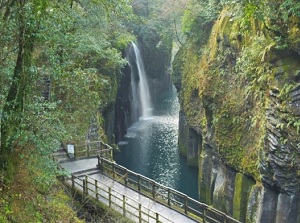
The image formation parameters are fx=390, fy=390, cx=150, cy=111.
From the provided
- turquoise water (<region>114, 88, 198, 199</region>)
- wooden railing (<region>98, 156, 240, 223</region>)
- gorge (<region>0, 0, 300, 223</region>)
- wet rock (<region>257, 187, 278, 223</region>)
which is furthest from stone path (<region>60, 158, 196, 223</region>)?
turquoise water (<region>114, 88, 198, 199</region>)

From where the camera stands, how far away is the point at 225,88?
25203 millimetres

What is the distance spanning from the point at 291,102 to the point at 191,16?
67.1 feet

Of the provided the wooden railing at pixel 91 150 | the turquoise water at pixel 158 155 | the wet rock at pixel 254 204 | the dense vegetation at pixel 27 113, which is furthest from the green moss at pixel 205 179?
the dense vegetation at pixel 27 113

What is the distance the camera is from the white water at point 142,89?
181 feet

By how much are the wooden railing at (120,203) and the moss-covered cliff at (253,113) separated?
19.4 feet

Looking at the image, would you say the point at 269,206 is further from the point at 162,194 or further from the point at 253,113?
the point at 253,113

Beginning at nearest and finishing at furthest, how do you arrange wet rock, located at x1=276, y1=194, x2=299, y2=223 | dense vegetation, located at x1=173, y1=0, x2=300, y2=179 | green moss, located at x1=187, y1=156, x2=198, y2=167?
dense vegetation, located at x1=173, y1=0, x2=300, y2=179
wet rock, located at x1=276, y1=194, x2=299, y2=223
green moss, located at x1=187, y1=156, x2=198, y2=167

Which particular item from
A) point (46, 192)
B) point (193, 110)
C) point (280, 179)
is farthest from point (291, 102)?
point (193, 110)

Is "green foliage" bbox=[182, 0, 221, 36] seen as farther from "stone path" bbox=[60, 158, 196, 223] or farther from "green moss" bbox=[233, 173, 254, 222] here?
"stone path" bbox=[60, 158, 196, 223]

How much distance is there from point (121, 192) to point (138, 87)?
38858mm

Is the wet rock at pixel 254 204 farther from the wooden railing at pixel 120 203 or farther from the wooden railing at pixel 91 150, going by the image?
the wooden railing at pixel 91 150

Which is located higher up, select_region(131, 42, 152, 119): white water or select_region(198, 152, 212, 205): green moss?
select_region(131, 42, 152, 119): white water

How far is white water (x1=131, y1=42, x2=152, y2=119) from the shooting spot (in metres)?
55.0

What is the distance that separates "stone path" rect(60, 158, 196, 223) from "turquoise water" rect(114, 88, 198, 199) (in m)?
11.6
